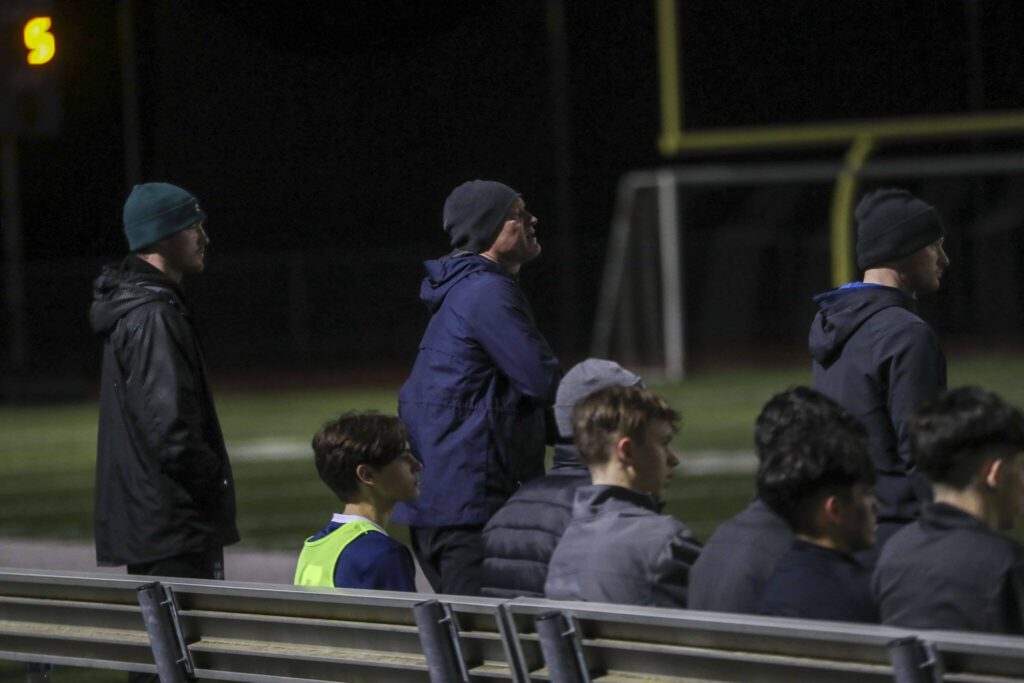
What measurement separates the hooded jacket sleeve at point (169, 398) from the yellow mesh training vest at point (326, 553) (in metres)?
0.66

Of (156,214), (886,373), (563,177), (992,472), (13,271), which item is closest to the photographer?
(992,472)

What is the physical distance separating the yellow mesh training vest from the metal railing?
0.42m

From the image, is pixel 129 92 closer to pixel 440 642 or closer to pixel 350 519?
pixel 350 519

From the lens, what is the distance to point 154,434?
16.0 feet

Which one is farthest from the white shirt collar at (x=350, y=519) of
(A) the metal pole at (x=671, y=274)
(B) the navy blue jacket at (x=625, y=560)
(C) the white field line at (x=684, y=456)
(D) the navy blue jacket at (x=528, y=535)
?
(A) the metal pole at (x=671, y=274)

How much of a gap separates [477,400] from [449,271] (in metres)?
0.37

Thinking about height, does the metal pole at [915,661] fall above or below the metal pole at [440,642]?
above

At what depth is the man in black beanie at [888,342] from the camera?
432 centimetres

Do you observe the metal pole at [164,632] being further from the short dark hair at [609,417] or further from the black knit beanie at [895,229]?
the black knit beanie at [895,229]

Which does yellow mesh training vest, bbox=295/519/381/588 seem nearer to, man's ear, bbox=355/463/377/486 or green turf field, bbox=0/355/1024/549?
man's ear, bbox=355/463/377/486

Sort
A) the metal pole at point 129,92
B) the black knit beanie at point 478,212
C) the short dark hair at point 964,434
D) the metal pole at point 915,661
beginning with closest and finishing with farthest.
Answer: the metal pole at point 915,661 → the short dark hair at point 964,434 → the black knit beanie at point 478,212 → the metal pole at point 129,92

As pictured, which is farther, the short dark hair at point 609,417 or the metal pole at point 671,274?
the metal pole at point 671,274

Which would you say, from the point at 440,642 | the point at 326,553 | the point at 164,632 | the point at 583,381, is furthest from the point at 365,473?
the point at 440,642

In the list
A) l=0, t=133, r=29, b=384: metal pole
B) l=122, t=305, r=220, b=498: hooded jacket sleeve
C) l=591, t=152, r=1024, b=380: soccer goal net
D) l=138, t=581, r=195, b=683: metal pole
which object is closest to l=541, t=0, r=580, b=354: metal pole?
l=591, t=152, r=1024, b=380: soccer goal net
